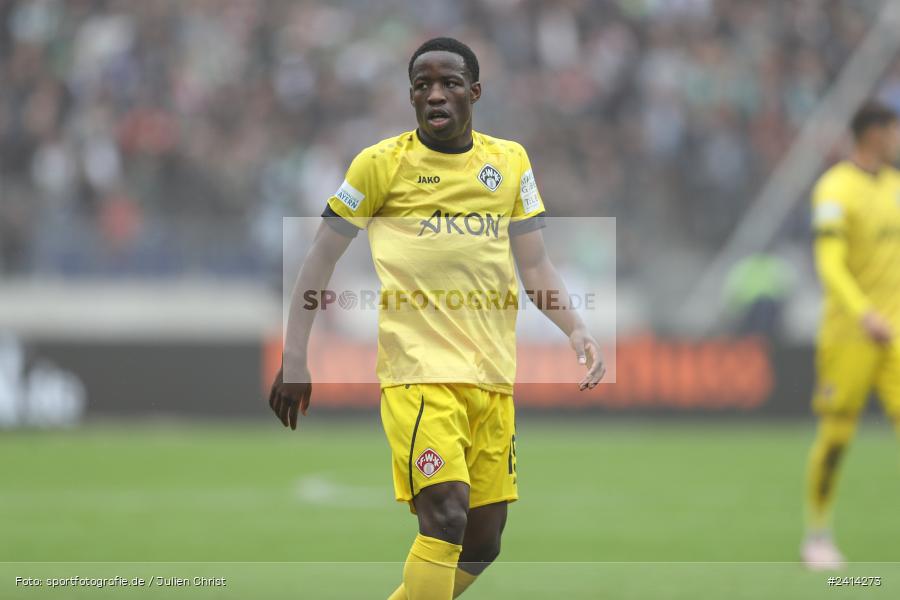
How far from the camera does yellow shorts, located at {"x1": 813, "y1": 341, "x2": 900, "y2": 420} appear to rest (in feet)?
26.7

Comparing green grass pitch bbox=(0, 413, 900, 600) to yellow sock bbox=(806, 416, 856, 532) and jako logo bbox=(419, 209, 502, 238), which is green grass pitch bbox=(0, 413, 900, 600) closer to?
yellow sock bbox=(806, 416, 856, 532)

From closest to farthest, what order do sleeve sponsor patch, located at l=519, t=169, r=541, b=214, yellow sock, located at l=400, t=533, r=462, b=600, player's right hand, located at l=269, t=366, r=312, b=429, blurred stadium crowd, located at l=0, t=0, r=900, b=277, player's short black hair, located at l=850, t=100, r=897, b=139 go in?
yellow sock, located at l=400, t=533, r=462, b=600 → player's right hand, located at l=269, t=366, r=312, b=429 → sleeve sponsor patch, located at l=519, t=169, r=541, b=214 → player's short black hair, located at l=850, t=100, r=897, b=139 → blurred stadium crowd, located at l=0, t=0, r=900, b=277

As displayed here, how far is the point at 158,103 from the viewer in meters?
20.3

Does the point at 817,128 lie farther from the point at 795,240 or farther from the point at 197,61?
the point at 197,61

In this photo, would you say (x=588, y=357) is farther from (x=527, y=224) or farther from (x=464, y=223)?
(x=464, y=223)

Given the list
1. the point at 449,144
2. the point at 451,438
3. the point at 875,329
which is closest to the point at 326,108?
the point at 875,329

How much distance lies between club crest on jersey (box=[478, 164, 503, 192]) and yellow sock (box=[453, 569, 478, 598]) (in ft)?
5.18

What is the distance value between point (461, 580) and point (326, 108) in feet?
50.7

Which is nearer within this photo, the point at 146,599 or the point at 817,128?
the point at 146,599

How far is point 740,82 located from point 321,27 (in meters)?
6.41

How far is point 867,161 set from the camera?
830cm

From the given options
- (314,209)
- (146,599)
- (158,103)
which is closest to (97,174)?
(158,103)

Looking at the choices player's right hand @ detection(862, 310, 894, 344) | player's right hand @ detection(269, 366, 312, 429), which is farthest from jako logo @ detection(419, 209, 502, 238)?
player's right hand @ detection(862, 310, 894, 344)

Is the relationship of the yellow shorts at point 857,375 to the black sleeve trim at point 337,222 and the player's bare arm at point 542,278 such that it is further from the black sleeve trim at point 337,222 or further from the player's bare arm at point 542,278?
the black sleeve trim at point 337,222
